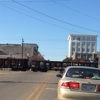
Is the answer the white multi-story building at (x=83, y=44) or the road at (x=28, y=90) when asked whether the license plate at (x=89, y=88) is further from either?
the white multi-story building at (x=83, y=44)

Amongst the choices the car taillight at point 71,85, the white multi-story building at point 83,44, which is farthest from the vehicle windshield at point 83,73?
the white multi-story building at point 83,44

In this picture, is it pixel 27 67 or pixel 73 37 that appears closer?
pixel 27 67

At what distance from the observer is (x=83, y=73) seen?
9.17 metres

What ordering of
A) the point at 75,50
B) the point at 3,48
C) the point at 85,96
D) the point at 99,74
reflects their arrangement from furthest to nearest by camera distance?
the point at 75,50
the point at 3,48
the point at 99,74
the point at 85,96

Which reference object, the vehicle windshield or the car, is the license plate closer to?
the car

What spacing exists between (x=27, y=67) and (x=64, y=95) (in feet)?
200

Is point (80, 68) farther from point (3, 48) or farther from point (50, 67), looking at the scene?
point (3, 48)

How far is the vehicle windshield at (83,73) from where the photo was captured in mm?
8920

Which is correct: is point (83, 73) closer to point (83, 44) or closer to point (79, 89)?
point (79, 89)

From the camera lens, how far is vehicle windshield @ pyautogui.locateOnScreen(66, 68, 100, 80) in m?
8.92

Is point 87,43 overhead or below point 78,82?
overhead

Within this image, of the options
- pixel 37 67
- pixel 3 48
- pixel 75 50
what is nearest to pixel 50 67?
pixel 37 67

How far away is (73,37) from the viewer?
187m

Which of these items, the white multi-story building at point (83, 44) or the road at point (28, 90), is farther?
the white multi-story building at point (83, 44)
